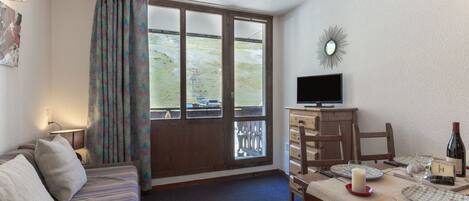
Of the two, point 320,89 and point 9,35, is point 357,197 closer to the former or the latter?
point 320,89

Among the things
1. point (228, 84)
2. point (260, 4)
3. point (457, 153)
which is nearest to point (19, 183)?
point (457, 153)

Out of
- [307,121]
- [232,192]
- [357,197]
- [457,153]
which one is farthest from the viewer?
[232,192]

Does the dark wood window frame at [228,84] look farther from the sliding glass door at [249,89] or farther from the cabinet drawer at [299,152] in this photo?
the cabinet drawer at [299,152]

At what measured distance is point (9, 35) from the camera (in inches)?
75.2

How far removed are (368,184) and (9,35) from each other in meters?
2.60

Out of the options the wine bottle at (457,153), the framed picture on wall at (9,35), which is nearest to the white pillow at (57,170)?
the framed picture on wall at (9,35)

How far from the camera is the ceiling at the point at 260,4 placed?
11.4ft

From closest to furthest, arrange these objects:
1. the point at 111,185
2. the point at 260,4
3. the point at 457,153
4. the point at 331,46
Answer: the point at 457,153 < the point at 111,185 < the point at 331,46 < the point at 260,4

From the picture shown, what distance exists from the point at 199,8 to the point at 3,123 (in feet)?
8.33

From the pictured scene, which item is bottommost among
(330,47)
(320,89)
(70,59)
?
(320,89)

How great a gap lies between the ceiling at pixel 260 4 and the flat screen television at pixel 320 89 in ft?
3.78

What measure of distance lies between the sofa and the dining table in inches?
53.6

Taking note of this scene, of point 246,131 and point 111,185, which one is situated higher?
point 246,131

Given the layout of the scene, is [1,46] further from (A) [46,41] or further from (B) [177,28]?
(B) [177,28]
